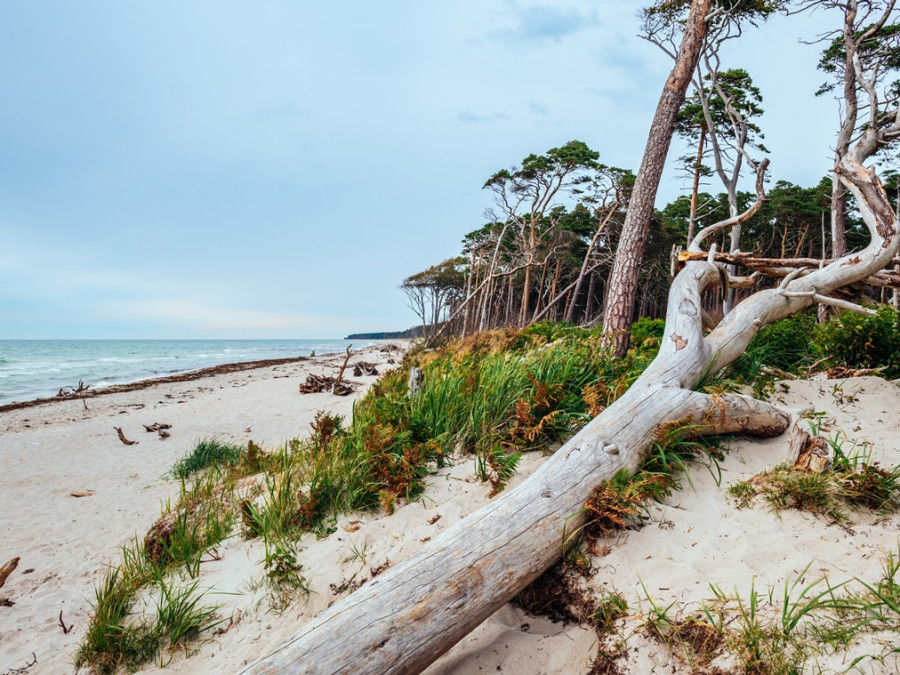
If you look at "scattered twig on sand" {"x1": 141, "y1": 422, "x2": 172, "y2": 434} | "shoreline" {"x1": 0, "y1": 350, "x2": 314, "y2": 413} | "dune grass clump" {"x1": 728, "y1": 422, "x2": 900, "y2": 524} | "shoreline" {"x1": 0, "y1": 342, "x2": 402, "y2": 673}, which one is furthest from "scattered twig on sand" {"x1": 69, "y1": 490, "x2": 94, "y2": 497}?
"shoreline" {"x1": 0, "y1": 350, "x2": 314, "y2": 413}

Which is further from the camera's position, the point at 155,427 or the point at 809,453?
the point at 155,427

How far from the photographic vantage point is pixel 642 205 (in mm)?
6520

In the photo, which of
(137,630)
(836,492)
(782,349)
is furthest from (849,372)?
(137,630)

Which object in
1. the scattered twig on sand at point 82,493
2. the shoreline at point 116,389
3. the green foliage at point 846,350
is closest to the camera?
the green foliage at point 846,350

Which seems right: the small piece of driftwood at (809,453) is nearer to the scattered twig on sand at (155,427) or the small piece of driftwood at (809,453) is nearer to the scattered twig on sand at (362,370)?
the scattered twig on sand at (155,427)

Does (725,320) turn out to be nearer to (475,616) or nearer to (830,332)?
(830,332)

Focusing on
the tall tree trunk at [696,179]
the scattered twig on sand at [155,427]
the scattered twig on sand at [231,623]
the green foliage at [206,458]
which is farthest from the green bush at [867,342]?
the tall tree trunk at [696,179]

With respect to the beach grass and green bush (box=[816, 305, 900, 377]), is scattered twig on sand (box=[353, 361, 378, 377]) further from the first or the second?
green bush (box=[816, 305, 900, 377])

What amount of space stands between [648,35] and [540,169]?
11.1 m

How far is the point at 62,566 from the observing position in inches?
166

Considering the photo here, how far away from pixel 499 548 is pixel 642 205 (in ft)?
18.7

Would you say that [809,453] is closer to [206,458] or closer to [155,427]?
[206,458]

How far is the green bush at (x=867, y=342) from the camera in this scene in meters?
5.61

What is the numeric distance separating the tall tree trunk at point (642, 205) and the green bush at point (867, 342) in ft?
8.58
